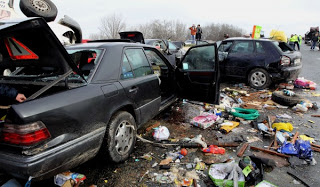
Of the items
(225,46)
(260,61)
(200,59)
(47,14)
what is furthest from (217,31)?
(200,59)

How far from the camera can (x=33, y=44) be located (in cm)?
190

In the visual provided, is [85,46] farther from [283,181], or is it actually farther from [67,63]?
[283,181]

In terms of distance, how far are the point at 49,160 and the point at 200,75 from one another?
3122 mm

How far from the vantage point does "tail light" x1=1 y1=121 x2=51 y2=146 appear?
1707 millimetres

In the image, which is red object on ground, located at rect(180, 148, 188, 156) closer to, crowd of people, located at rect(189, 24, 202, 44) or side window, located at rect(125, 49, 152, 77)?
side window, located at rect(125, 49, 152, 77)

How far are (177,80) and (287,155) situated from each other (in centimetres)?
237

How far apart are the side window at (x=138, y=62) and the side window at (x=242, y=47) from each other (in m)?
4.63

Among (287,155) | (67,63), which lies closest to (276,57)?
(287,155)

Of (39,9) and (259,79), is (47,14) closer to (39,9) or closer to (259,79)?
(39,9)

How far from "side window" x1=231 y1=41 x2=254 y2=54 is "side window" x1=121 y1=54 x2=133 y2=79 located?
5.19 metres

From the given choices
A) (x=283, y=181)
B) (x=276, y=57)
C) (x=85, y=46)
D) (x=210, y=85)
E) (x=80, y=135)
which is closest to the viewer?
(x=80, y=135)

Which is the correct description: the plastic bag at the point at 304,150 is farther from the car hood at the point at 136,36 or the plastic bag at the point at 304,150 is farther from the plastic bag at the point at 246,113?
the car hood at the point at 136,36

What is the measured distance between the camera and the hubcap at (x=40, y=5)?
6.09 metres

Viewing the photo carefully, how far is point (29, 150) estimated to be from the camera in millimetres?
1723
